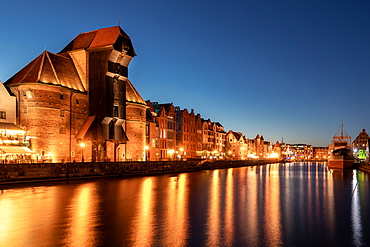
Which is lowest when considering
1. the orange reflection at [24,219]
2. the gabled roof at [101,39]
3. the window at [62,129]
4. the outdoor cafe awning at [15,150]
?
the orange reflection at [24,219]

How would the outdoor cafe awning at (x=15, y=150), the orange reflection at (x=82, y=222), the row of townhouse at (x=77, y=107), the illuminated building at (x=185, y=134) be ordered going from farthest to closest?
the illuminated building at (x=185, y=134)
the row of townhouse at (x=77, y=107)
the outdoor cafe awning at (x=15, y=150)
the orange reflection at (x=82, y=222)

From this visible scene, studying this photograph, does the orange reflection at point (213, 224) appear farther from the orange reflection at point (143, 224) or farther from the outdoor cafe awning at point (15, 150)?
the outdoor cafe awning at point (15, 150)

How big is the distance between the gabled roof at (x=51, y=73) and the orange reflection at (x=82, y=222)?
1157 inches

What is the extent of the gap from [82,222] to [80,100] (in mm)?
40271

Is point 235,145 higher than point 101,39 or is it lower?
lower

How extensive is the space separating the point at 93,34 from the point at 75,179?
26.7 m

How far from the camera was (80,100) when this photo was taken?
5428 cm

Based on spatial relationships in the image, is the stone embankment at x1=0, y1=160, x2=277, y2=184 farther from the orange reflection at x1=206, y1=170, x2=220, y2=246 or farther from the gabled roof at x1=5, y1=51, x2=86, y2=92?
the orange reflection at x1=206, y1=170, x2=220, y2=246

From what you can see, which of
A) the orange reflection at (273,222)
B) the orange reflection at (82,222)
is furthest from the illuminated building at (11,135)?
the orange reflection at (273,222)

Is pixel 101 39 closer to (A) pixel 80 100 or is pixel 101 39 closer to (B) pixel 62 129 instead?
(A) pixel 80 100

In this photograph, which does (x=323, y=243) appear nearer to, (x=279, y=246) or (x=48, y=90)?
(x=279, y=246)

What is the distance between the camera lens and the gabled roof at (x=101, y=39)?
5566cm

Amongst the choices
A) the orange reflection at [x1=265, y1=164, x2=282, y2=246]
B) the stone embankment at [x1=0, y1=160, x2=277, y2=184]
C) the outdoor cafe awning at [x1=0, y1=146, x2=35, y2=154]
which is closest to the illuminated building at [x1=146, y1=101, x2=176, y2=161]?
the stone embankment at [x1=0, y1=160, x2=277, y2=184]

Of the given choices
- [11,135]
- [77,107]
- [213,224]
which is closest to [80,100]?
[77,107]
